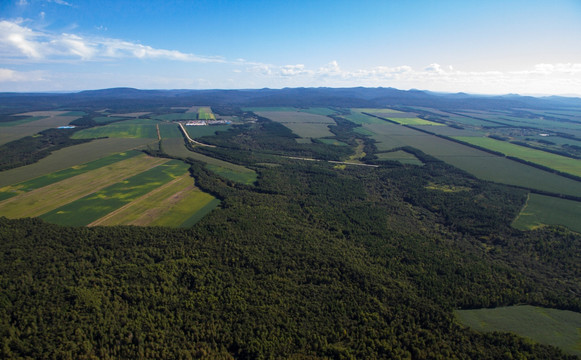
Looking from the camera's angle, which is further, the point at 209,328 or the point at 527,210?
the point at 527,210

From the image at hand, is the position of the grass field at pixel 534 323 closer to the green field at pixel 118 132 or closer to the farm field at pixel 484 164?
the farm field at pixel 484 164

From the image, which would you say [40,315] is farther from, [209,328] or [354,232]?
[354,232]

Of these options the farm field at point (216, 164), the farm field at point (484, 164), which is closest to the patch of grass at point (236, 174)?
the farm field at point (216, 164)

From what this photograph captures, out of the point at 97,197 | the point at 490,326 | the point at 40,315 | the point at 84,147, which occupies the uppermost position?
the point at 84,147

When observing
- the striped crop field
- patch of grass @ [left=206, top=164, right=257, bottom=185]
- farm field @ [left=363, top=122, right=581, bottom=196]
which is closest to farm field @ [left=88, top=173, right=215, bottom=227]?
the striped crop field

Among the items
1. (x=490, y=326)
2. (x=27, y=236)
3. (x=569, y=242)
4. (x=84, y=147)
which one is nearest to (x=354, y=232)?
(x=490, y=326)
